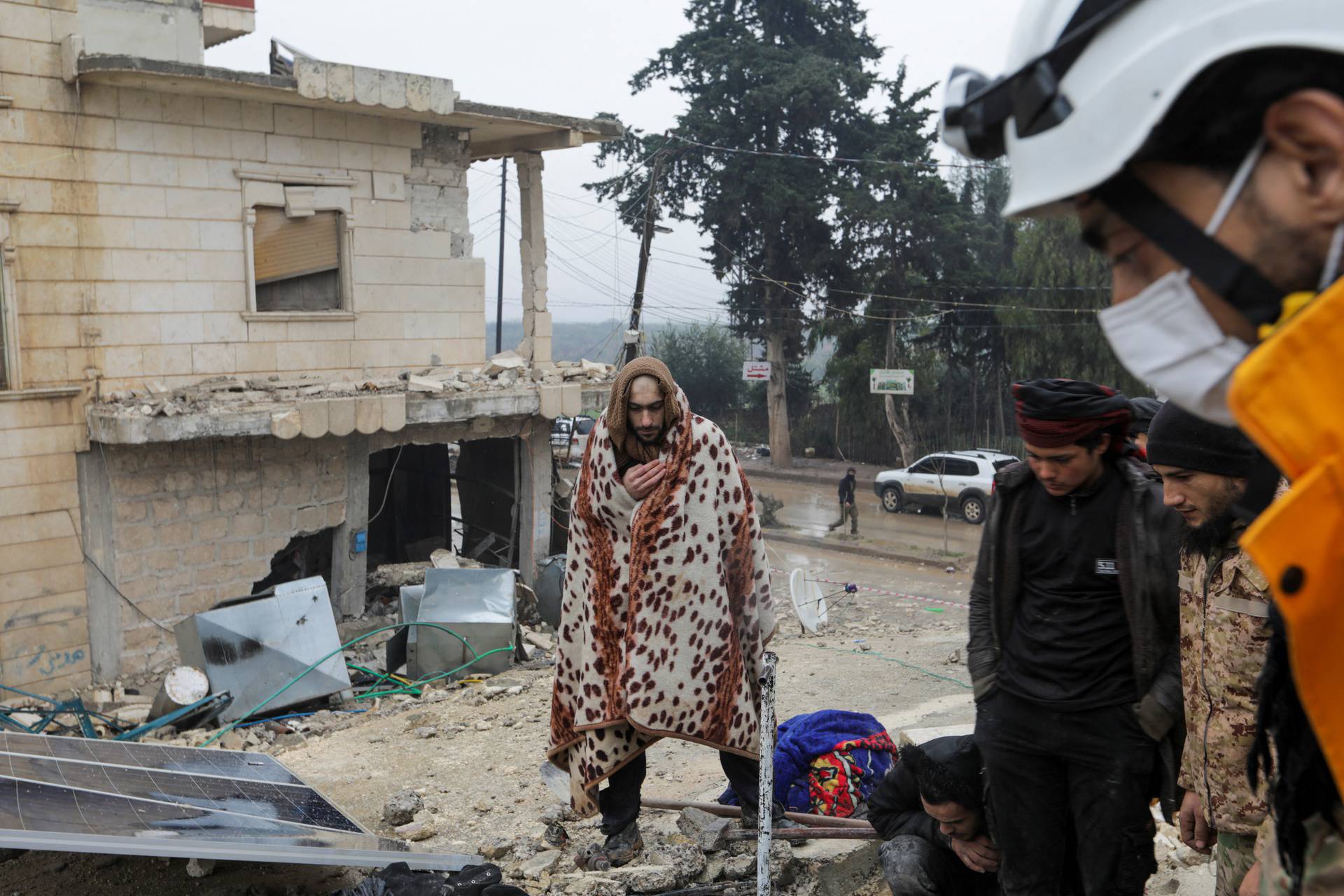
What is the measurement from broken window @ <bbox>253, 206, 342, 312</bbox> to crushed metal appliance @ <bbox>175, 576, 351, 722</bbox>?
10.7 ft

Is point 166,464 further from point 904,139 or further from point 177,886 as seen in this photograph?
point 904,139

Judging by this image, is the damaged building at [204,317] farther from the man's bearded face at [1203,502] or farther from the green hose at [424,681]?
the man's bearded face at [1203,502]

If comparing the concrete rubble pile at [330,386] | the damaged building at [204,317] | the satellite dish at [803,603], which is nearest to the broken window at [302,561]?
the damaged building at [204,317]

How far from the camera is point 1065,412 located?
9.66 feet

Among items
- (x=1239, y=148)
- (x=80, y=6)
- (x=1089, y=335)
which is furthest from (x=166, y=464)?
(x=1089, y=335)

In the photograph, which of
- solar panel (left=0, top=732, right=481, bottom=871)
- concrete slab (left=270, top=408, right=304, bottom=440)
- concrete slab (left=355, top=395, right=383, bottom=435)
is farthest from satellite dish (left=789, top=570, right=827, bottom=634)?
solar panel (left=0, top=732, right=481, bottom=871)

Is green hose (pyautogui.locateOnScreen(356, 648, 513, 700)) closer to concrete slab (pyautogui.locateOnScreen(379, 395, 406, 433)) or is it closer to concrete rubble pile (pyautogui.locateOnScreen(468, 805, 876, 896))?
concrete slab (pyautogui.locateOnScreen(379, 395, 406, 433))

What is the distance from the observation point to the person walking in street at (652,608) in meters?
4.14

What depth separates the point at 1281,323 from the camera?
91 cm

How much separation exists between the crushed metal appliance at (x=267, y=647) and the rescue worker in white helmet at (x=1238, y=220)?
8.14m

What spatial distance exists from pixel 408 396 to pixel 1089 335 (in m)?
18.2

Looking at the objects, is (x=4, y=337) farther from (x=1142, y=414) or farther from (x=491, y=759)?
(x=1142, y=414)

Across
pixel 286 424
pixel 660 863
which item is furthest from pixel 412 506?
pixel 660 863

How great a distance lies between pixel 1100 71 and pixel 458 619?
28.6ft
